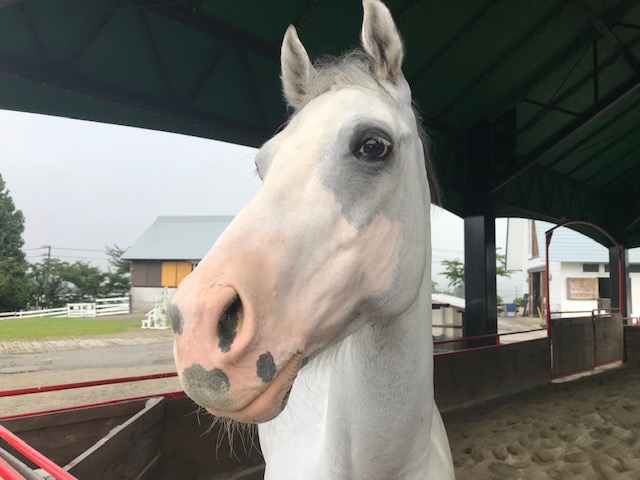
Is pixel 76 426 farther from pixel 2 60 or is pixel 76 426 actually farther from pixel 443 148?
pixel 443 148

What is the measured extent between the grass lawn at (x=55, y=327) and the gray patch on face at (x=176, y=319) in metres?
18.5

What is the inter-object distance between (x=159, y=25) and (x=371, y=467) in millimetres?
3890

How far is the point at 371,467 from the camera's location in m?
1.15

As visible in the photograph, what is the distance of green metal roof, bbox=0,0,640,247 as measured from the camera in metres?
3.26

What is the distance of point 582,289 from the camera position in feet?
62.2

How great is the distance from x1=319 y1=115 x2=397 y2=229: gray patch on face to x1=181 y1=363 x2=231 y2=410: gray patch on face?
1.44 feet

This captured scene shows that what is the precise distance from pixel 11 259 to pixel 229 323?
3193cm

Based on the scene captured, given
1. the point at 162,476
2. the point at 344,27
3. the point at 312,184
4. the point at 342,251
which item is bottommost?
the point at 162,476

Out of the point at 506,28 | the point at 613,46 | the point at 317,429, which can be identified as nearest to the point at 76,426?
the point at 317,429

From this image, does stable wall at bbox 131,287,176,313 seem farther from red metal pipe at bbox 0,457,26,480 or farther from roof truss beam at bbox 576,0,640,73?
red metal pipe at bbox 0,457,26,480

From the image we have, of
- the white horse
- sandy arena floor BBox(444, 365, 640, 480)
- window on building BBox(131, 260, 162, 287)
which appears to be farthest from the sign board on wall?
window on building BBox(131, 260, 162, 287)

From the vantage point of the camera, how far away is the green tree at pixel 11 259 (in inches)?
912

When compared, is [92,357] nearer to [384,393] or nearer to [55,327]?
[55,327]

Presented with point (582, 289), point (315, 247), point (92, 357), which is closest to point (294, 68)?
point (315, 247)
